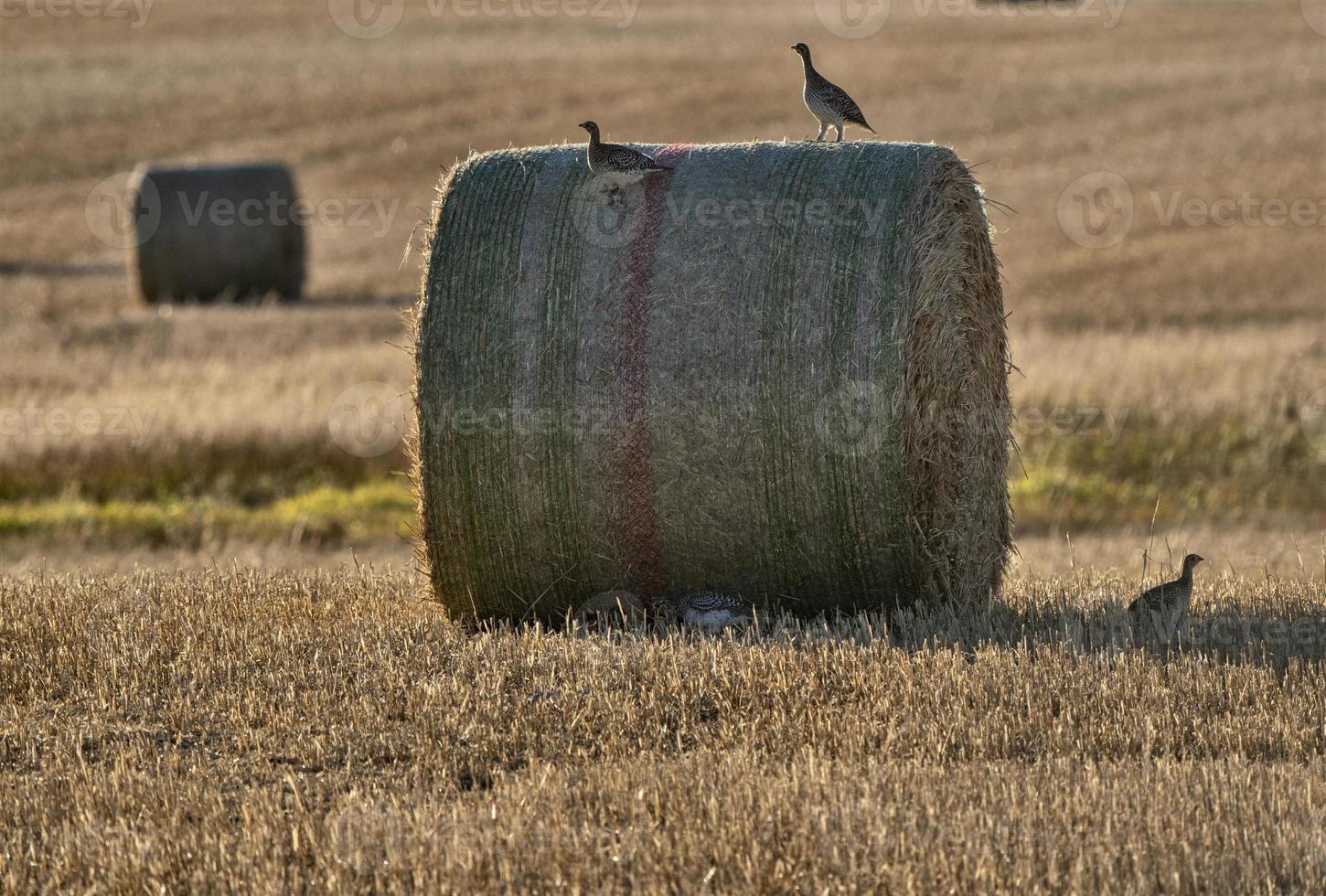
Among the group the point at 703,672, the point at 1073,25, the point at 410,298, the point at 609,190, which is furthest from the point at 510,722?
the point at 1073,25

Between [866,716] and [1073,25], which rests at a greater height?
[1073,25]

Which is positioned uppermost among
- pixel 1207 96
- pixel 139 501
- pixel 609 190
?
pixel 1207 96

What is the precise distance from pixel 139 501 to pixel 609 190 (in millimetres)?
7457

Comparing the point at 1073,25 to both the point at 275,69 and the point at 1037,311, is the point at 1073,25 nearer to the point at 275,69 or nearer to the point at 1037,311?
the point at 275,69

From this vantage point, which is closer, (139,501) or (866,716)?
(866,716)

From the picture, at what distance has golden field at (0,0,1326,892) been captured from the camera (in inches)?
185

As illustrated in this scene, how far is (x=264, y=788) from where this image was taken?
5.19 metres

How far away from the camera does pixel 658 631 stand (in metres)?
7.29

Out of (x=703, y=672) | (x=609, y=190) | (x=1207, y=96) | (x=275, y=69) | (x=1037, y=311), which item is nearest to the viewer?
(x=703, y=672)
